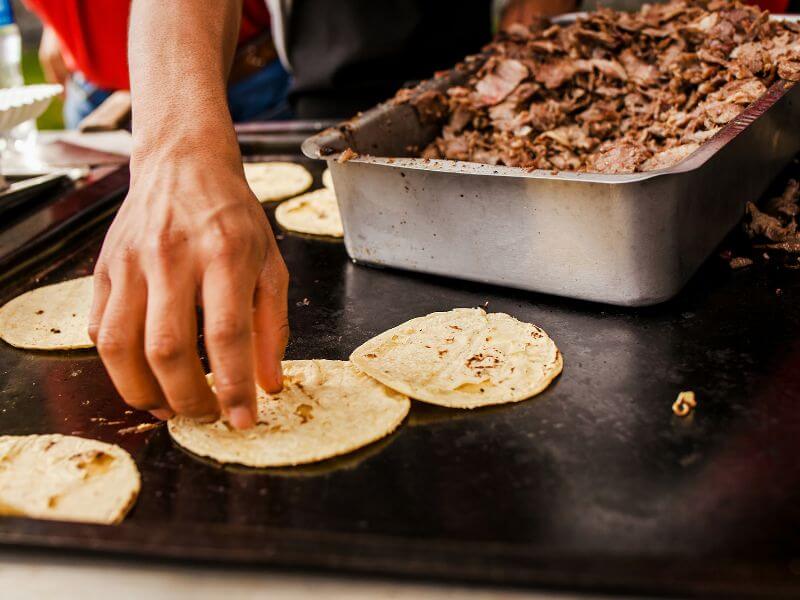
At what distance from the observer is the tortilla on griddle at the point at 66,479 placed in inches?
48.5

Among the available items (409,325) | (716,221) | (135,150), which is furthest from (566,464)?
(135,150)

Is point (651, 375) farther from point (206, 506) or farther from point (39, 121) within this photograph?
point (39, 121)

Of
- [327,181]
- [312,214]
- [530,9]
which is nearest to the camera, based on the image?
[312,214]

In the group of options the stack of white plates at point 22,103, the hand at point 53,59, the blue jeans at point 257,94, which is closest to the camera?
the stack of white plates at point 22,103

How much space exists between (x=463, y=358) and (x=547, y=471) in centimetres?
37

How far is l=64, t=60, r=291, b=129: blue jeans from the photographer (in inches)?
139

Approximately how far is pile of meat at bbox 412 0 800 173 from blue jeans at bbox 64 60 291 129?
4.75ft

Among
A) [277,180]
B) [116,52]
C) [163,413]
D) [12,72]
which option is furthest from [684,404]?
[116,52]

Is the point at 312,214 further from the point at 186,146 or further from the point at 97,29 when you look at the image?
the point at 97,29

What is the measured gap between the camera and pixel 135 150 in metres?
1.42

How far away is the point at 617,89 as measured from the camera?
2176 mm

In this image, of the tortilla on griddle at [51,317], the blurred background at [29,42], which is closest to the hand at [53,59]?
the tortilla on griddle at [51,317]

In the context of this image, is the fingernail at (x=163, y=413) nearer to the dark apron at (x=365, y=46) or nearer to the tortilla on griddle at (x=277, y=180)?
the tortilla on griddle at (x=277, y=180)

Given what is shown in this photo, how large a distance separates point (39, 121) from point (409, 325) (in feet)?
22.1
